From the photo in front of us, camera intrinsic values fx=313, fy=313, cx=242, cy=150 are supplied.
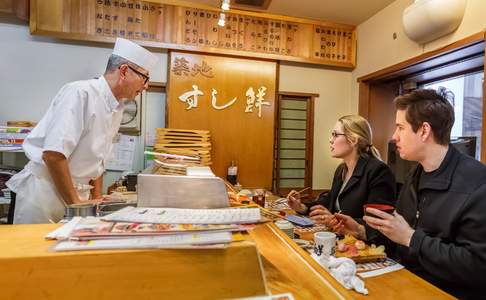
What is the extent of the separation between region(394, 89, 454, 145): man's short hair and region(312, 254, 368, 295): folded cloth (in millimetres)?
717

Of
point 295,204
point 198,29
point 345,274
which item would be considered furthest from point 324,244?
point 198,29

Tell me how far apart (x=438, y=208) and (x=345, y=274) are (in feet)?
1.79

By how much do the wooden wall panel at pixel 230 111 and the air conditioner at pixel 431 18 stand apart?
135cm

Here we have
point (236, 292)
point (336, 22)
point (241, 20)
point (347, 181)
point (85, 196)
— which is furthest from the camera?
→ point (336, 22)

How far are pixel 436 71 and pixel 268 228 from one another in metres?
2.76

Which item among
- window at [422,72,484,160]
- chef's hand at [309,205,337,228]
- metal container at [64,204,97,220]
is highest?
window at [422,72,484,160]

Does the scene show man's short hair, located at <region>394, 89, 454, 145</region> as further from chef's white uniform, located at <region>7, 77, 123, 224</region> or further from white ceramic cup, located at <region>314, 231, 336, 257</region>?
chef's white uniform, located at <region>7, 77, 123, 224</region>

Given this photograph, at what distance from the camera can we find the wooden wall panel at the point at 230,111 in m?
3.18

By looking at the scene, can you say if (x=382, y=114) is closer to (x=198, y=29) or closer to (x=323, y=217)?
(x=198, y=29)

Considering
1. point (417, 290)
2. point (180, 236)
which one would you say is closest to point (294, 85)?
point (417, 290)

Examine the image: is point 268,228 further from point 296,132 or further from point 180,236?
point 296,132

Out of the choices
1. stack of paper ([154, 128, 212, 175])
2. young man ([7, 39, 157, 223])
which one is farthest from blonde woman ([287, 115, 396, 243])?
young man ([7, 39, 157, 223])

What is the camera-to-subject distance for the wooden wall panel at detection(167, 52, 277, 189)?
318cm

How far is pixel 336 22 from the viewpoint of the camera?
11.7 ft
